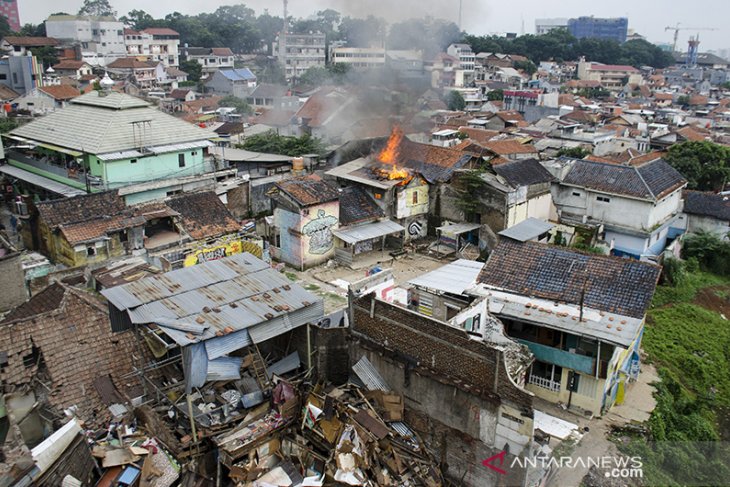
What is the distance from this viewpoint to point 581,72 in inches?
3629

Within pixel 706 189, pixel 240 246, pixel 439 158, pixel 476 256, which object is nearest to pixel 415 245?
pixel 476 256

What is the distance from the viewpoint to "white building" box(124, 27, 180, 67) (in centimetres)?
7244

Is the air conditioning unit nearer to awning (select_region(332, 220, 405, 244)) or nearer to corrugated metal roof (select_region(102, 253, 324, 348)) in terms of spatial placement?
corrugated metal roof (select_region(102, 253, 324, 348))

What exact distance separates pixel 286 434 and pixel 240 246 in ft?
36.6

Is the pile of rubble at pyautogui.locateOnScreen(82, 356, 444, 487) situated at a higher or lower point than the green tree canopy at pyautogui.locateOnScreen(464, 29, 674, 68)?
lower

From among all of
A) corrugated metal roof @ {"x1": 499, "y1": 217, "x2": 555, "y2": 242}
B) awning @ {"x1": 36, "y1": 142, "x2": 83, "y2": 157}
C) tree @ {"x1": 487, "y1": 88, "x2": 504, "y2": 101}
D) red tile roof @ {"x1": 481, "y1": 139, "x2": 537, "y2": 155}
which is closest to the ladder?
corrugated metal roof @ {"x1": 499, "y1": 217, "x2": 555, "y2": 242}

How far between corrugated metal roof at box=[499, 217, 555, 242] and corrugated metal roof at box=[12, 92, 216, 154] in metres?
14.3

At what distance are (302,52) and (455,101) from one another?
24.9m

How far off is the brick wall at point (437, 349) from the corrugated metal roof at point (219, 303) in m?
1.43

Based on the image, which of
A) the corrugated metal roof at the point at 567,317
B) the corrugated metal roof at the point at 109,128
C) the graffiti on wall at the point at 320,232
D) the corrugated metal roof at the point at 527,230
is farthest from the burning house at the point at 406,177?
the corrugated metal roof at the point at 567,317

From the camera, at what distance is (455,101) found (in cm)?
5966

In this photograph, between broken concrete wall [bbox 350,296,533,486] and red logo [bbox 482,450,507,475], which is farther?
red logo [bbox 482,450,507,475]

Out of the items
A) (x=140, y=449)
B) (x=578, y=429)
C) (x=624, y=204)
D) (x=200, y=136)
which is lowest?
(x=578, y=429)

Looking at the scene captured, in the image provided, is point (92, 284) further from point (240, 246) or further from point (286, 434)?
point (286, 434)
